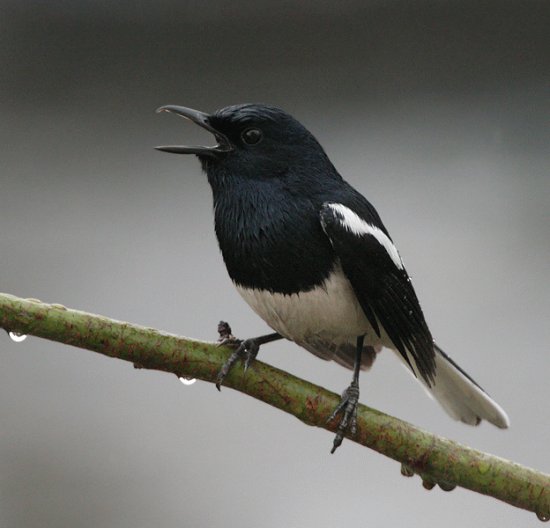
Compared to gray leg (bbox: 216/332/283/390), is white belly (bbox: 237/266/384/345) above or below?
above

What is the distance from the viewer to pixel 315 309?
7.54 ft

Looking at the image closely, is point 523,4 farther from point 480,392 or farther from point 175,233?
point 480,392

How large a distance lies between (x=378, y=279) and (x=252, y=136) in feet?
1.46

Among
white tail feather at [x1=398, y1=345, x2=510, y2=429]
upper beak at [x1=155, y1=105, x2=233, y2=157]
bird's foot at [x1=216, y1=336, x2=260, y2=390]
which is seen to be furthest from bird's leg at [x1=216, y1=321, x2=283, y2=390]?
white tail feather at [x1=398, y1=345, x2=510, y2=429]

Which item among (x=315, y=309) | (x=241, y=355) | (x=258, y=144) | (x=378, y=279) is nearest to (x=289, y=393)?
(x=241, y=355)

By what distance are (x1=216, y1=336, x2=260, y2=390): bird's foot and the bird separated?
0.12 m

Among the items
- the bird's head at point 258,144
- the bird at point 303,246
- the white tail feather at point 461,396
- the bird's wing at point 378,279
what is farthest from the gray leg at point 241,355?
the white tail feather at point 461,396

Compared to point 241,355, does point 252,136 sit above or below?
above

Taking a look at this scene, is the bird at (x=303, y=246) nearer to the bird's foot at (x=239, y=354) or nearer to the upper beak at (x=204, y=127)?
the upper beak at (x=204, y=127)

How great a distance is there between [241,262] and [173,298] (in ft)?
5.87

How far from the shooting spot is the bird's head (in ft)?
7.88

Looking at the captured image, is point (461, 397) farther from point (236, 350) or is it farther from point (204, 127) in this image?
point (204, 127)

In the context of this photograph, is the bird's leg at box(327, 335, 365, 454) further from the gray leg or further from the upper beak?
the upper beak

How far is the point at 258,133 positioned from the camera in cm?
241
